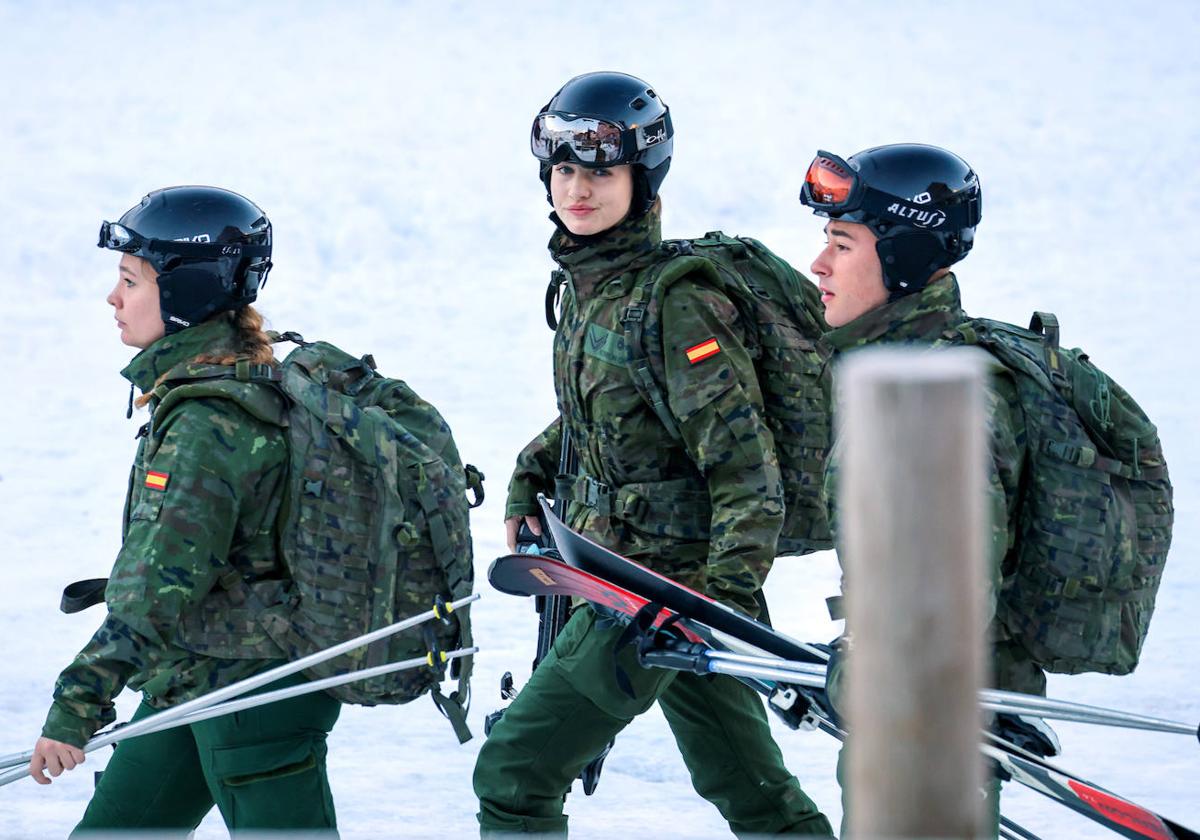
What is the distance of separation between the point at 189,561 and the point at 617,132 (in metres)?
1.63

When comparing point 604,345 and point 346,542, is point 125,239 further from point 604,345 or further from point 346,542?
point 604,345

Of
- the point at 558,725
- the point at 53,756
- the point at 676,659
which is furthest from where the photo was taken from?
the point at 558,725

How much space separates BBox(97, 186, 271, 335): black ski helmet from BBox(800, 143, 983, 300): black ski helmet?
143cm

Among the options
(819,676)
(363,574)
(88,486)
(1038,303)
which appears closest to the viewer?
(819,676)

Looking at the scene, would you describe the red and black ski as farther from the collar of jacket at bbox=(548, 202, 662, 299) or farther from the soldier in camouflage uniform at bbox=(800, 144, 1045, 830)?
the collar of jacket at bbox=(548, 202, 662, 299)

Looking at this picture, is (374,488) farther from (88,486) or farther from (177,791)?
(88,486)

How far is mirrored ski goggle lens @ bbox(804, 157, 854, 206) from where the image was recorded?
469cm

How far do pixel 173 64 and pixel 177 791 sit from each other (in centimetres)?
1425

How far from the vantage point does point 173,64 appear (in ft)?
59.8

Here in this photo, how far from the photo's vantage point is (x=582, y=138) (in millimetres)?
5242

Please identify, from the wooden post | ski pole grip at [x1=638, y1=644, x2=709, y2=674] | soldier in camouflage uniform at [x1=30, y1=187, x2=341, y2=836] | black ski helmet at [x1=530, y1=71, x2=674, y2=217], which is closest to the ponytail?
soldier in camouflage uniform at [x1=30, y1=187, x2=341, y2=836]

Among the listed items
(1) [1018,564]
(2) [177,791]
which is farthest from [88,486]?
(1) [1018,564]

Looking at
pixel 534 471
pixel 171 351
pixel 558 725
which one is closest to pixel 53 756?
pixel 171 351

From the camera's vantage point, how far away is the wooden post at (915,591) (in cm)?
171
